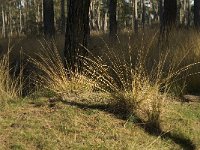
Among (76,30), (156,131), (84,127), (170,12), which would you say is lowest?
(156,131)

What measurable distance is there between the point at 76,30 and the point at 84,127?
2.67 meters

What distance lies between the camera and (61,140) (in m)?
5.40

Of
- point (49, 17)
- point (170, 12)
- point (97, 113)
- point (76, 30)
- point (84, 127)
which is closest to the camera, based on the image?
point (84, 127)

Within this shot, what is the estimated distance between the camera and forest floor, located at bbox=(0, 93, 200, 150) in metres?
5.37

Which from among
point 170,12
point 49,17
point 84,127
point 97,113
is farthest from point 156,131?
point 49,17

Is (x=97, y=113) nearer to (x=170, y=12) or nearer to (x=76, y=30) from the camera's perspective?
(x=76, y=30)

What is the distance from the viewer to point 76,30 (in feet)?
26.4

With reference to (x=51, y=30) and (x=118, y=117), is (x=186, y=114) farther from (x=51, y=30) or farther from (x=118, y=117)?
(x=51, y=30)

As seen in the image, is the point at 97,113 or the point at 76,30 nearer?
the point at 97,113

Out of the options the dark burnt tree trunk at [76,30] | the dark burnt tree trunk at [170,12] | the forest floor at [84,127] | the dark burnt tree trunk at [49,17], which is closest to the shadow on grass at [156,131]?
the forest floor at [84,127]

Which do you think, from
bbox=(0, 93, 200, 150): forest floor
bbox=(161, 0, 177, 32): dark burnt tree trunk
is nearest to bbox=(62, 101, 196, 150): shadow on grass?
bbox=(0, 93, 200, 150): forest floor

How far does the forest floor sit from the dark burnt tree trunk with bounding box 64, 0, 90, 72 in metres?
1.28

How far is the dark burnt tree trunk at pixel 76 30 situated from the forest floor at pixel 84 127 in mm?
1276

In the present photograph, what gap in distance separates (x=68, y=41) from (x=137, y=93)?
2.22m
